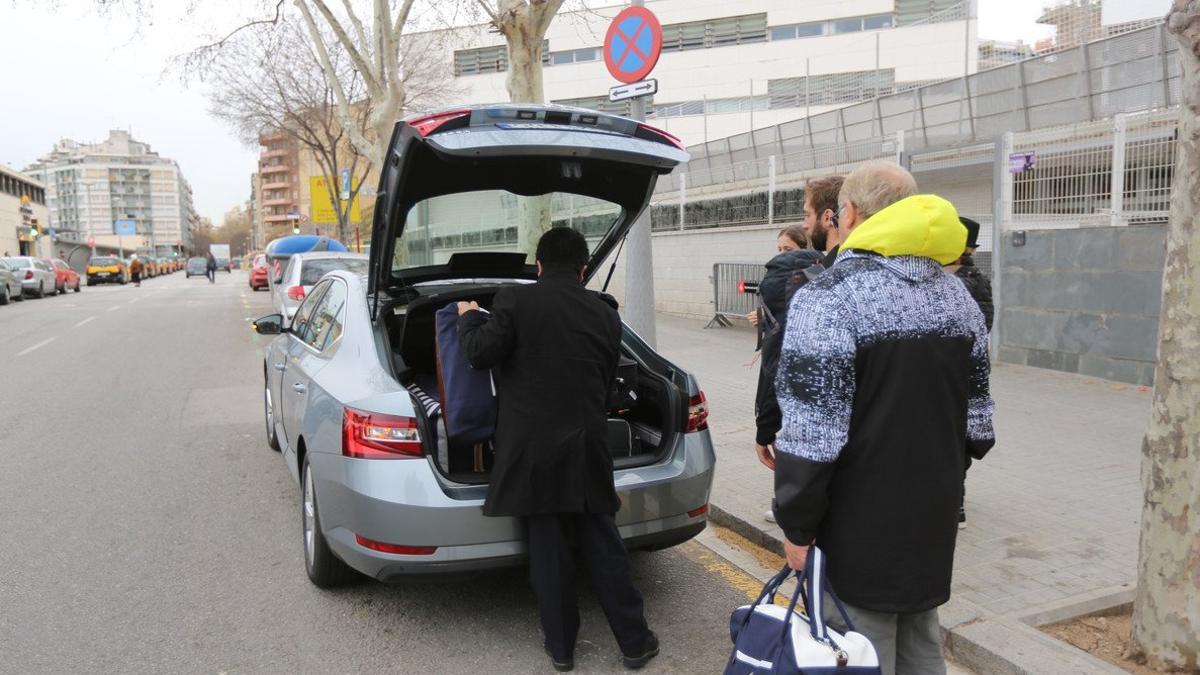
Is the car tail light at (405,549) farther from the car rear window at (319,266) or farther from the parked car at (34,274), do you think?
the parked car at (34,274)

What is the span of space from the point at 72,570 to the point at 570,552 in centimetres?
287

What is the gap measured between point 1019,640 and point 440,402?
8.43ft

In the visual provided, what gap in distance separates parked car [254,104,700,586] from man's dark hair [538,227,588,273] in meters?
0.42

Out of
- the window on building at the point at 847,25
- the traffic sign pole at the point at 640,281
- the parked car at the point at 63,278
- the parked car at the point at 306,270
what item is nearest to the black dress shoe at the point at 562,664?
the traffic sign pole at the point at 640,281

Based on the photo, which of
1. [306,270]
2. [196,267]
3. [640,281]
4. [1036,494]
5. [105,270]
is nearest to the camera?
[1036,494]

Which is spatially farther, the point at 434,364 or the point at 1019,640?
the point at 434,364

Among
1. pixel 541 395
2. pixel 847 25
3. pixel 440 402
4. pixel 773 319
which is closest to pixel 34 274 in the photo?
pixel 440 402

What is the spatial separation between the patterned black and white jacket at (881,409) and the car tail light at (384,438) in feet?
5.69

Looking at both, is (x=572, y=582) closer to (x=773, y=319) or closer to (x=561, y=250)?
(x=561, y=250)

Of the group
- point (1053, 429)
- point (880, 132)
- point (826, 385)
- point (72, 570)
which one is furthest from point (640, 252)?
point (880, 132)

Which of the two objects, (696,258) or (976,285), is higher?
(696,258)

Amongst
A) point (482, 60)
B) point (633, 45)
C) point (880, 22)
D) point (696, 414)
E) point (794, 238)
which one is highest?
point (880, 22)

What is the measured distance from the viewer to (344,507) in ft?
11.1

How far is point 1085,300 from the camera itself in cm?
840
